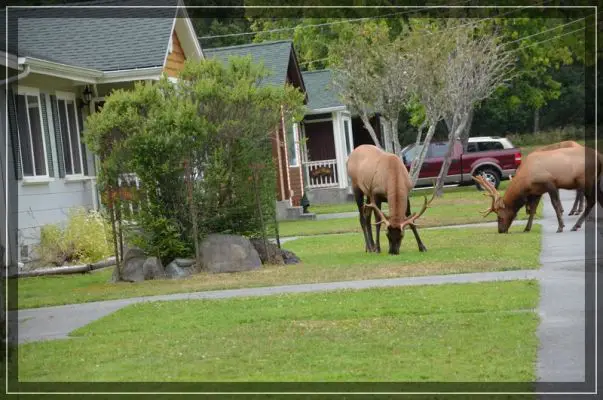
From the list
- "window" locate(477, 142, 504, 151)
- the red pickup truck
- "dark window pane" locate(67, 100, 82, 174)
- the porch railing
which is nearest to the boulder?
"dark window pane" locate(67, 100, 82, 174)

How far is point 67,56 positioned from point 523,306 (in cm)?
1539

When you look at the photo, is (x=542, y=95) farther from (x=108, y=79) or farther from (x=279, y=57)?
(x=108, y=79)

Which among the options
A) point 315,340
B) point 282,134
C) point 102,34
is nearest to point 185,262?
point 315,340

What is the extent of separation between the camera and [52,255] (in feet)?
66.3

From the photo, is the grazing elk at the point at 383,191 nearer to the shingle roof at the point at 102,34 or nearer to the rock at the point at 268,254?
the rock at the point at 268,254

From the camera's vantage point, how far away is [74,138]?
78.3 ft

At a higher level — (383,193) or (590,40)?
(590,40)

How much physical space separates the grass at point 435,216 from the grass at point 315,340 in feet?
42.5

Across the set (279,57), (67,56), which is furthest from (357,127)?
(67,56)

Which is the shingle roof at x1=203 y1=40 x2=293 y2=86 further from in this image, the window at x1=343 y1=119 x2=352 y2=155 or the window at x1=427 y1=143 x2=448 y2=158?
the window at x1=343 y1=119 x2=352 y2=155

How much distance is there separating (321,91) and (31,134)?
22466mm

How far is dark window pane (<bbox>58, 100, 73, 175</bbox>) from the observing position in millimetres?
23219

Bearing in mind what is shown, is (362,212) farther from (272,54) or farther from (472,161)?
(472,161)
